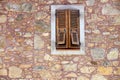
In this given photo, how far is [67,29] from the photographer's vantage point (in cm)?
520

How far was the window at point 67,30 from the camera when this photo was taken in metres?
5.18

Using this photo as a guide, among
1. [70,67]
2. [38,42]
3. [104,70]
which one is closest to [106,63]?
[104,70]

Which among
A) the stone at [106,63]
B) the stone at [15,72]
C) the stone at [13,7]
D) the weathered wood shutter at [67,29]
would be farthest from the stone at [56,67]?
the stone at [13,7]

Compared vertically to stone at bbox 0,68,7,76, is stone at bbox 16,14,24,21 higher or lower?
higher

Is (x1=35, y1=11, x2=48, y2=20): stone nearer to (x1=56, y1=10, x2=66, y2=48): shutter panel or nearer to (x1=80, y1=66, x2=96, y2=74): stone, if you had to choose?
(x1=56, y1=10, x2=66, y2=48): shutter panel

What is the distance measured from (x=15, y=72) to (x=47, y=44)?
31.0 inches

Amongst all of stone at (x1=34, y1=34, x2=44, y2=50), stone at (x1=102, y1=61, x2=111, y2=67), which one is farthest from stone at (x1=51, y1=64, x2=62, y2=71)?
stone at (x1=102, y1=61, x2=111, y2=67)

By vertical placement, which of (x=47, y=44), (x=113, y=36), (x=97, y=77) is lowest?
(x=97, y=77)

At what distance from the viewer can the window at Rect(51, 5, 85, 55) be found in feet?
17.0

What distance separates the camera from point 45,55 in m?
5.21

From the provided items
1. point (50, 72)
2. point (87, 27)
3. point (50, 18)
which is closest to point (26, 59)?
point (50, 72)

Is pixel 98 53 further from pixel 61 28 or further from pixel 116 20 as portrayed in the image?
pixel 61 28

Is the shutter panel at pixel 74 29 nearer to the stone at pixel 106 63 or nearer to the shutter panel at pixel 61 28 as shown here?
the shutter panel at pixel 61 28

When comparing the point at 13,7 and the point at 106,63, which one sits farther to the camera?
the point at 13,7
